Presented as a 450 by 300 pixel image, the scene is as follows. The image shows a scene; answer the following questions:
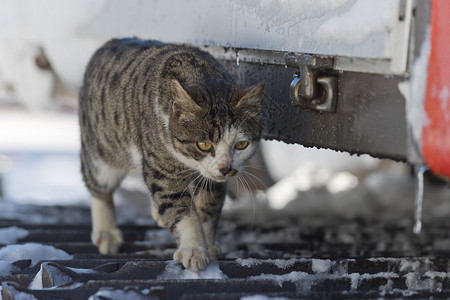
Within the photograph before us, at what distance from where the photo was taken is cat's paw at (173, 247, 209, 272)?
3.03 meters

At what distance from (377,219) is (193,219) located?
283cm

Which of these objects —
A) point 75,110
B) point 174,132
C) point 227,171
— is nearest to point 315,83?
point 227,171

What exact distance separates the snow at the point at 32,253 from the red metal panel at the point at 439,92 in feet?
5.85

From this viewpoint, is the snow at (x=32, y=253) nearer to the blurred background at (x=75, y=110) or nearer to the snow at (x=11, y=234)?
the snow at (x=11, y=234)

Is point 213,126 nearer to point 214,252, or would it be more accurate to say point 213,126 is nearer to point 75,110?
point 214,252

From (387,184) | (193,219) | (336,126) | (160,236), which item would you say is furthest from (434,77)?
(387,184)

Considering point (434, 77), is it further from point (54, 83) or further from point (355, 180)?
point (355, 180)

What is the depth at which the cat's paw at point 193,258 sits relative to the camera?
3029mm

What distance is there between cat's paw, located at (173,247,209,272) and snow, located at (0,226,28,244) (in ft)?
3.85

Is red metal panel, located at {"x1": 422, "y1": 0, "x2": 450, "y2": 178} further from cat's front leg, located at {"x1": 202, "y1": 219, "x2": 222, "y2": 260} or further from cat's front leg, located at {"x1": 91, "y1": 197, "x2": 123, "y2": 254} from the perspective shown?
cat's front leg, located at {"x1": 91, "y1": 197, "x2": 123, "y2": 254}

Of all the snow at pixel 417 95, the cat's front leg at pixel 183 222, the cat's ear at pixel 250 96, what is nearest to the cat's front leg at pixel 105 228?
the cat's front leg at pixel 183 222

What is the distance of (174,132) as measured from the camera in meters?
3.25

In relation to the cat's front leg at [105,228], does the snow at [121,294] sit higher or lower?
higher

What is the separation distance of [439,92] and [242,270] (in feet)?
3.57
